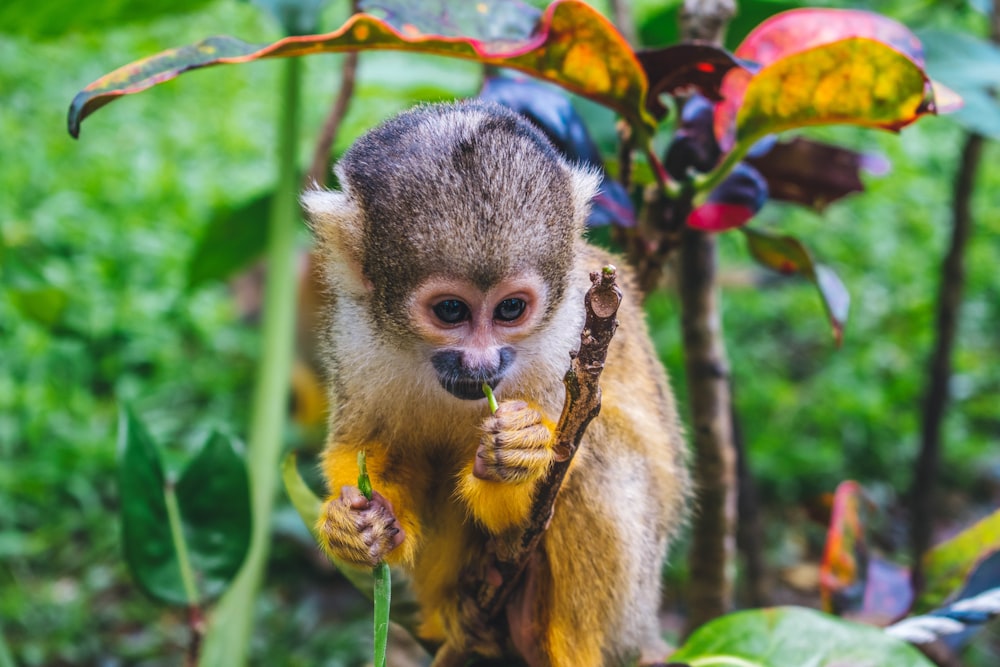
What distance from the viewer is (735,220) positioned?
159cm

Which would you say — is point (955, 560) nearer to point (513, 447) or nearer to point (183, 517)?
point (513, 447)

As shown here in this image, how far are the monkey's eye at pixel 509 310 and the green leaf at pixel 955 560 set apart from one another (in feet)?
3.70

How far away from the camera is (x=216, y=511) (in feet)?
6.10

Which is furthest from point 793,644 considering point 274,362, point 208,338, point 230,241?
point 208,338

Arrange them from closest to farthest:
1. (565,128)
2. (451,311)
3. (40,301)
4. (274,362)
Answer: (451,311) → (565,128) → (274,362) → (40,301)

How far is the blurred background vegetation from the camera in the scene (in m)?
2.98

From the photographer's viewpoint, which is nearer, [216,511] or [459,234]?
[459,234]

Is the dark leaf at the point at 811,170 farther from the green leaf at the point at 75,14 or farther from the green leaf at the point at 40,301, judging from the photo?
the green leaf at the point at 40,301

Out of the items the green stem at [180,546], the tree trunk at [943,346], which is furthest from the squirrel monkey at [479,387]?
the tree trunk at [943,346]

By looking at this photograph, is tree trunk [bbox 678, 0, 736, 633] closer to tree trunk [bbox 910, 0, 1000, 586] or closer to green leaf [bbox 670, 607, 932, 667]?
green leaf [bbox 670, 607, 932, 667]

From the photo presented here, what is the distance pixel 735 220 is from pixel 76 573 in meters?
2.70

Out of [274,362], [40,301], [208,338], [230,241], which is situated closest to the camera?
[274,362]

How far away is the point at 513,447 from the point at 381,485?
36 cm

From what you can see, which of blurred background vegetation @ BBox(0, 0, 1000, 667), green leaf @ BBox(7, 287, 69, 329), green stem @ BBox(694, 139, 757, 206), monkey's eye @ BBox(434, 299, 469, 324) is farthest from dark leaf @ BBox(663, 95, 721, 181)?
green leaf @ BBox(7, 287, 69, 329)
